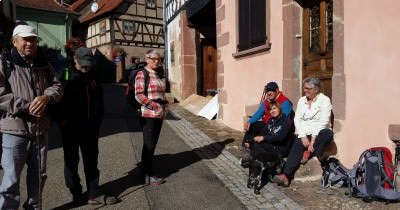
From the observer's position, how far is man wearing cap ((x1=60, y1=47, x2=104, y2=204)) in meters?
4.30

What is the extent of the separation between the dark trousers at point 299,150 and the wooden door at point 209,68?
1023 centimetres

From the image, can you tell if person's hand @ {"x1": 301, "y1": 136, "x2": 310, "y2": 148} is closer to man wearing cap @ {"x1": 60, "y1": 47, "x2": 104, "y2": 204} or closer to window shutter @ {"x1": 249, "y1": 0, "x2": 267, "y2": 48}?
man wearing cap @ {"x1": 60, "y1": 47, "x2": 104, "y2": 204}

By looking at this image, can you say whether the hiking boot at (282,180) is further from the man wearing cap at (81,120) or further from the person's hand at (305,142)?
the man wearing cap at (81,120)

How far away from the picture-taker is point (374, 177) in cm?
454

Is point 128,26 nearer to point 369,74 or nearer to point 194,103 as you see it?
point 194,103

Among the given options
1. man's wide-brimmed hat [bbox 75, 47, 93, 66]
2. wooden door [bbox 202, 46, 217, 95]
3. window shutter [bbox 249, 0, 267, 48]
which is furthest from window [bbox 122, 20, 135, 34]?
man's wide-brimmed hat [bbox 75, 47, 93, 66]

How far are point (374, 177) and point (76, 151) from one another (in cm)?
312

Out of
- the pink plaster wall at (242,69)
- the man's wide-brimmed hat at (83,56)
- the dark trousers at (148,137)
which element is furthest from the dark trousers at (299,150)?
the man's wide-brimmed hat at (83,56)

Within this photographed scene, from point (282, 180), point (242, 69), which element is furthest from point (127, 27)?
point (282, 180)

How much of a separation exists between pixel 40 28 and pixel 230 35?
19989 millimetres

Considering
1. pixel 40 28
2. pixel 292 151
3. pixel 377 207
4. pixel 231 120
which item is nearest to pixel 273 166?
pixel 292 151

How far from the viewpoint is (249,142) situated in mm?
6133

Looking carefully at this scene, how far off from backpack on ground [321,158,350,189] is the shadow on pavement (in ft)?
6.58

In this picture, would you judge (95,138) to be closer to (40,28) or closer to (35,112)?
(35,112)
